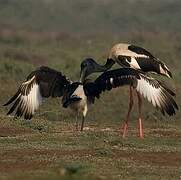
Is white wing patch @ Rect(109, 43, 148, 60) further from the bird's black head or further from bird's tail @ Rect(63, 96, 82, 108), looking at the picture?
bird's tail @ Rect(63, 96, 82, 108)

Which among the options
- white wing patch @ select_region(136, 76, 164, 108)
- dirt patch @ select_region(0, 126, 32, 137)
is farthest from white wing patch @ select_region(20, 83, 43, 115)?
white wing patch @ select_region(136, 76, 164, 108)

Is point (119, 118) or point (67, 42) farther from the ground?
point (67, 42)

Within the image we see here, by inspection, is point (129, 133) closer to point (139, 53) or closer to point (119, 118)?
point (139, 53)

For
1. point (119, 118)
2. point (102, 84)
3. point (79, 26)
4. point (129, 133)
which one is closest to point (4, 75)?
point (119, 118)

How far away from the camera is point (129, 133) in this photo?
652 inches

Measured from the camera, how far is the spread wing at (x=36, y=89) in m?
15.1

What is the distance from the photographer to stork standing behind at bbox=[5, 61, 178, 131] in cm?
1458

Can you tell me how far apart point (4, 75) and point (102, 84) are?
11221 mm

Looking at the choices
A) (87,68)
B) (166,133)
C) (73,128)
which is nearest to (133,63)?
(87,68)

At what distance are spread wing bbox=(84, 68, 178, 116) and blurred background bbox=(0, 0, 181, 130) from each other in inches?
179

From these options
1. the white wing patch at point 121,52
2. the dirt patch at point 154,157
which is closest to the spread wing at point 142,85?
the dirt patch at point 154,157

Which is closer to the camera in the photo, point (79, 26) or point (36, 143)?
point (36, 143)

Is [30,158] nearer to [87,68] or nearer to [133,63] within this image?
[87,68]

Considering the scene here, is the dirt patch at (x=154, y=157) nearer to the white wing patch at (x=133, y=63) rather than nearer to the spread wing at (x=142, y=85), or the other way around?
the spread wing at (x=142, y=85)
